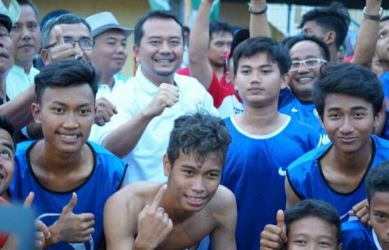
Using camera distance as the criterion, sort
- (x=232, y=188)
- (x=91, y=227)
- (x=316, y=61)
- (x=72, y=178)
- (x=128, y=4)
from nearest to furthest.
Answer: (x=91, y=227) → (x=72, y=178) → (x=232, y=188) → (x=316, y=61) → (x=128, y=4)

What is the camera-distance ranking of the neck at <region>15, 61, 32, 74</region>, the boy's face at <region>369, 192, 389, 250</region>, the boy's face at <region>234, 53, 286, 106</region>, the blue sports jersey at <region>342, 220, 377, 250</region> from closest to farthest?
1. the boy's face at <region>369, 192, 389, 250</region>
2. the blue sports jersey at <region>342, 220, 377, 250</region>
3. the boy's face at <region>234, 53, 286, 106</region>
4. the neck at <region>15, 61, 32, 74</region>

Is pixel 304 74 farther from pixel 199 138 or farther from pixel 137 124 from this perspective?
pixel 199 138

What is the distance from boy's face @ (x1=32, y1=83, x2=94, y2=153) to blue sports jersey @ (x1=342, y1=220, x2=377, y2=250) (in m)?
1.46

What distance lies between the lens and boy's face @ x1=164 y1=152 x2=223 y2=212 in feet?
9.93

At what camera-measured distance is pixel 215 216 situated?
3.34 metres

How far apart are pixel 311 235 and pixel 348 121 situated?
68 cm

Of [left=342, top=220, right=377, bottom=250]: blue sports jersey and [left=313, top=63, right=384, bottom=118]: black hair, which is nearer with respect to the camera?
[left=342, top=220, right=377, bottom=250]: blue sports jersey

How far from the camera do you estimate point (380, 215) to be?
9.82 ft

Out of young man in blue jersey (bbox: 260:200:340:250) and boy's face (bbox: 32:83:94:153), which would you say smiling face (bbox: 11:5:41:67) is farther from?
young man in blue jersey (bbox: 260:200:340:250)

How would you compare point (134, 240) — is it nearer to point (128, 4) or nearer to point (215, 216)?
point (215, 216)

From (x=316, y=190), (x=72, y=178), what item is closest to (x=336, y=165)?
(x=316, y=190)

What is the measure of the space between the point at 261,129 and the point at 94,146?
109 centimetres

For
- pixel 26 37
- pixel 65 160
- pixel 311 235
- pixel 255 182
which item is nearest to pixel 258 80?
pixel 255 182

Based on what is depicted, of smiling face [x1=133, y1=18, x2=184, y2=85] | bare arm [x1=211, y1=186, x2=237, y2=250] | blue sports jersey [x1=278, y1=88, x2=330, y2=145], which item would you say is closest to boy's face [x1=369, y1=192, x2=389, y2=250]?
bare arm [x1=211, y1=186, x2=237, y2=250]
